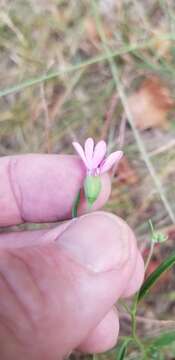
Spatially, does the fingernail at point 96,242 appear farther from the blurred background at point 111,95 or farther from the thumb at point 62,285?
the blurred background at point 111,95

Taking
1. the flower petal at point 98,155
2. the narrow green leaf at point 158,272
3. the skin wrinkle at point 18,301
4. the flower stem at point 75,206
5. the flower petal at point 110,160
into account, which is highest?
the flower petal at point 98,155

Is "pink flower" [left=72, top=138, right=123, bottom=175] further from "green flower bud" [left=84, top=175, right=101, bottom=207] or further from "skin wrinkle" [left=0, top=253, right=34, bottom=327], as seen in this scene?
"skin wrinkle" [left=0, top=253, right=34, bottom=327]

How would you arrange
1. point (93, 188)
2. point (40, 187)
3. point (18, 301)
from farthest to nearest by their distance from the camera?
point (40, 187), point (93, 188), point (18, 301)

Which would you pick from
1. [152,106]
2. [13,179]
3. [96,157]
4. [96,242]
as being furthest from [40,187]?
[152,106]

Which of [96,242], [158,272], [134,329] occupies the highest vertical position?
[96,242]

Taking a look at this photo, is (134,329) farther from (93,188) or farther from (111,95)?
(111,95)

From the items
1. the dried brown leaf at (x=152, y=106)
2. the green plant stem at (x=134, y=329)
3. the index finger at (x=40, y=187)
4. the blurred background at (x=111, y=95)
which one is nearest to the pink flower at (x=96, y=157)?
the index finger at (x=40, y=187)

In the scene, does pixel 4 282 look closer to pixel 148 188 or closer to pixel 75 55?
pixel 148 188
